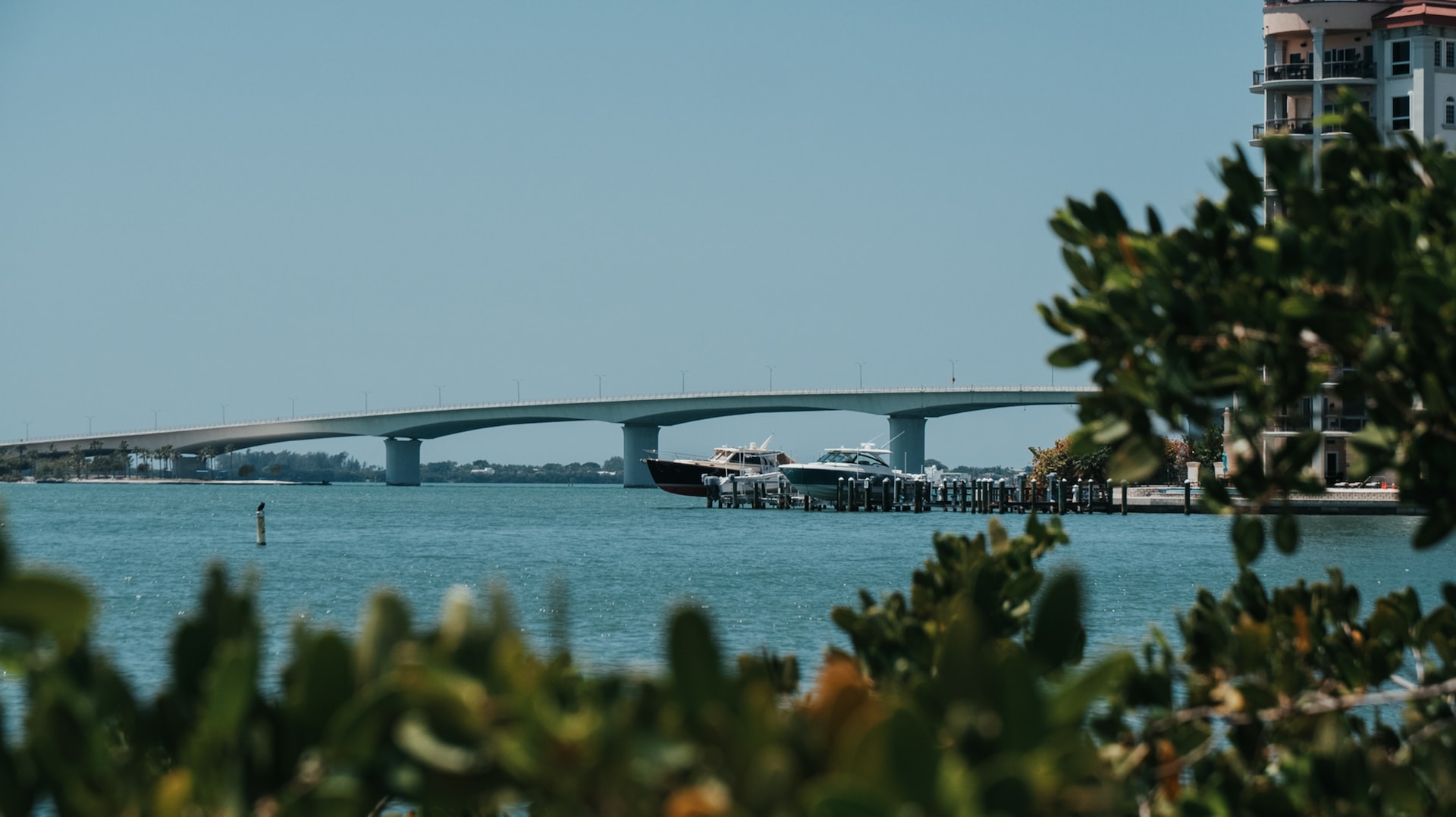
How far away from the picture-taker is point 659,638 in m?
20.1

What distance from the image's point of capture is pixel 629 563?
123 ft

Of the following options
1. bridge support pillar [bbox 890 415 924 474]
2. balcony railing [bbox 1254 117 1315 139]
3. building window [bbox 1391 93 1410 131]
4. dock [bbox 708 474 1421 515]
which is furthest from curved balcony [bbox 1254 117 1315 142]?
bridge support pillar [bbox 890 415 924 474]

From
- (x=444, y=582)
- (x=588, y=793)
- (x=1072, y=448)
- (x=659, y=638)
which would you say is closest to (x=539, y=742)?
(x=588, y=793)

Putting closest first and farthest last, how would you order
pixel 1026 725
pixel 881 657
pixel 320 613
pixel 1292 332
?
1. pixel 1026 725
2. pixel 1292 332
3. pixel 881 657
4. pixel 320 613

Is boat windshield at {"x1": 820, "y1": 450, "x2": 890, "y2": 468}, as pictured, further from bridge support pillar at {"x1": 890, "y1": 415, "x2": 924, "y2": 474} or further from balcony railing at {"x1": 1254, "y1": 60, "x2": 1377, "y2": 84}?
balcony railing at {"x1": 1254, "y1": 60, "x2": 1377, "y2": 84}

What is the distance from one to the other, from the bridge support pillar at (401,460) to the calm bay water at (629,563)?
39.7 metres

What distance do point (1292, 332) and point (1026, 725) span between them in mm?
1538

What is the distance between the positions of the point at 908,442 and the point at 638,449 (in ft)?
68.0

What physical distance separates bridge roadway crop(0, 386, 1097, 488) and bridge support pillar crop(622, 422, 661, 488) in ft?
0.17

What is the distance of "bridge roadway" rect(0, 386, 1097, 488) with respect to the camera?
8731 centimetres

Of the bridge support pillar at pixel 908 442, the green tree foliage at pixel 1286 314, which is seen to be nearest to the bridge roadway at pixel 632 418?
the bridge support pillar at pixel 908 442

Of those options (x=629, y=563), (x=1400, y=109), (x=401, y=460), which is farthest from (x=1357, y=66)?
(x=401, y=460)

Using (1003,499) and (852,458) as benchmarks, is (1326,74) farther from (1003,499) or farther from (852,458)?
(852,458)

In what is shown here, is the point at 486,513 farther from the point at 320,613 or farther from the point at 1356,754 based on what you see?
the point at 1356,754
